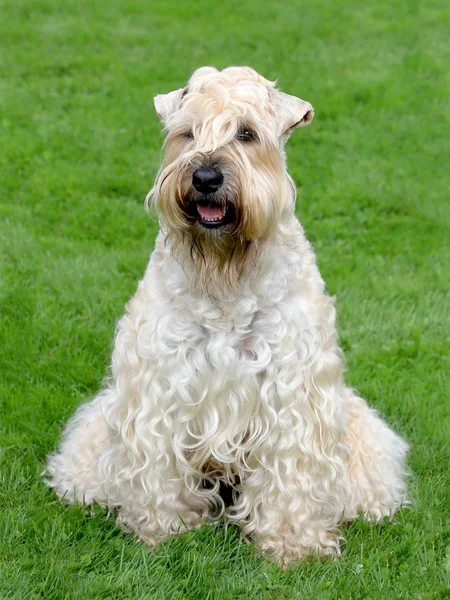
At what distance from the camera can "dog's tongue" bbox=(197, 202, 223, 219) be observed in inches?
136

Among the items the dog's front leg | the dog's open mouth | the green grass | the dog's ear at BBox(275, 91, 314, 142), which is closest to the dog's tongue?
the dog's open mouth

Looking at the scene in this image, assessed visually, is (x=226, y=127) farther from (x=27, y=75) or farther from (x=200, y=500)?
(x=27, y=75)

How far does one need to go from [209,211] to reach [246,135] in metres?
0.35

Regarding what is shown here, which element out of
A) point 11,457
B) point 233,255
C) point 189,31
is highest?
point 233,255

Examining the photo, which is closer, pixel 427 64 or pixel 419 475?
pixel 419 475

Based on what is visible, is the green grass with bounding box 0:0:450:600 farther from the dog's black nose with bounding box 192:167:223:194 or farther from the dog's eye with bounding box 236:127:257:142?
the dog's eye with bounding box 236:127:257:142

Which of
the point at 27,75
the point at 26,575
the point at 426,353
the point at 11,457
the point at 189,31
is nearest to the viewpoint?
the point at 26,575

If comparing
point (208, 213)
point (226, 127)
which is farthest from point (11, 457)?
point (226, 127)

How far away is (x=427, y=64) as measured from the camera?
388 inches

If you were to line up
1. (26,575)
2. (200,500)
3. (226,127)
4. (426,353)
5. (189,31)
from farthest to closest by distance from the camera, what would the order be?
(189,31)
(426,353)
(200,500)
(26,575)
(226,127)

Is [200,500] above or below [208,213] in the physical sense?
below

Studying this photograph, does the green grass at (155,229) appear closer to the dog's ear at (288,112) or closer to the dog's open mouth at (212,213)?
the dog's open mouth at (212,213)

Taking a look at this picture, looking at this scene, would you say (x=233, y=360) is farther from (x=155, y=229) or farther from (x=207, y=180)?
(x=155, y=229)

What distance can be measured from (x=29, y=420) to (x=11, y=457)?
1.01 feet
